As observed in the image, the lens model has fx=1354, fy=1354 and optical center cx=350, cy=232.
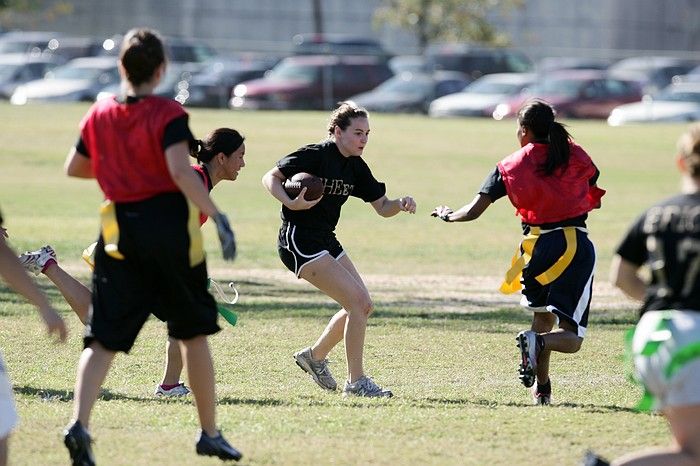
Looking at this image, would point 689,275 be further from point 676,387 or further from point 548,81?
point 548,81

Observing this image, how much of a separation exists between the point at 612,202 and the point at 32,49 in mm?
30428

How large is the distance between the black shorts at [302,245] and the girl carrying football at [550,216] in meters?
0.82

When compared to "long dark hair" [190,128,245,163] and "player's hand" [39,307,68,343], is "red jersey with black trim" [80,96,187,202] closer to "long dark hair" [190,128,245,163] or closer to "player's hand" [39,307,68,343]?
"player's hand" [39,307,68,343]

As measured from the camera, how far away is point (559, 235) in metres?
8.12

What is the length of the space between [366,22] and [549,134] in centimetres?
5372

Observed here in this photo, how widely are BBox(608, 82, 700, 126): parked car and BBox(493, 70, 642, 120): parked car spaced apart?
336 mm

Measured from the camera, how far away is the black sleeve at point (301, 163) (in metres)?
8.15

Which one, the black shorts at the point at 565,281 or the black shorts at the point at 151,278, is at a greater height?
the black shorts at the point at 151,278

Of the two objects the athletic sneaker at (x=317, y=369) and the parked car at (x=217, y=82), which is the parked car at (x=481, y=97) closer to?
the parked car at (x=217, y=82)

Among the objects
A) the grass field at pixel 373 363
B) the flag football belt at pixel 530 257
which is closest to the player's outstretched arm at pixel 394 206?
the flag football belt at pixel 530 257

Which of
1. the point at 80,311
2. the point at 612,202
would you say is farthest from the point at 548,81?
the point at 80,311

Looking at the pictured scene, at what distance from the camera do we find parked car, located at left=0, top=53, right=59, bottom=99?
43.2 meters

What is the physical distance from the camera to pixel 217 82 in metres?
40.7

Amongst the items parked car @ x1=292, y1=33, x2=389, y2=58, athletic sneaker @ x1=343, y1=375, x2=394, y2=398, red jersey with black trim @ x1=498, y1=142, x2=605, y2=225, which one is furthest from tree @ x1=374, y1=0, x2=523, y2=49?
athletic sneaker @ x1=343, y1=375, x2=394, y2=398
